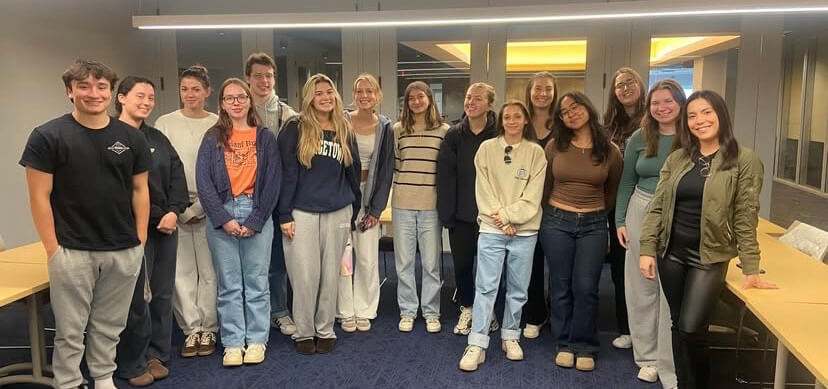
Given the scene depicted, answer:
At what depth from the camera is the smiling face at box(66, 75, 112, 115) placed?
2.29 m

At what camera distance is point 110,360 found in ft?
8.68

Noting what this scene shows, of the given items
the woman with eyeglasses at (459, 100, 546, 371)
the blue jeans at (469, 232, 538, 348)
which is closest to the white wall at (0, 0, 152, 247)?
the woman with eyeglasses at (459, 100, 546, 371)

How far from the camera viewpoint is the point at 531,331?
11.6 ft

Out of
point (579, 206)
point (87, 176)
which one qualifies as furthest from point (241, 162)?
point (579, 206)

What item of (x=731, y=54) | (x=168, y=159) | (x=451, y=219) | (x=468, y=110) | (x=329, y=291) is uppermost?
(x=731, y=54)

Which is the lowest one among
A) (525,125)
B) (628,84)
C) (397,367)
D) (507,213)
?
(397,367)

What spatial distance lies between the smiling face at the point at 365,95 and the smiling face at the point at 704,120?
174cm

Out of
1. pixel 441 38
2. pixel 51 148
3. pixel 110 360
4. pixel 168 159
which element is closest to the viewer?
pixel 51 148

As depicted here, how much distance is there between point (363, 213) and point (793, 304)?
7.32ft

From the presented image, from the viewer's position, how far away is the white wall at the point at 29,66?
4551mm

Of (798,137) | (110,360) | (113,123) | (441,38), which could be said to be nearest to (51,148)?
(113,123)

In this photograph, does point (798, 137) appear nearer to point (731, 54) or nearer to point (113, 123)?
point (731, 54)

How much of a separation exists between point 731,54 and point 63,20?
5708mm

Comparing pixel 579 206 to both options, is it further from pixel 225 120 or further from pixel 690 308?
pixel 225 120
